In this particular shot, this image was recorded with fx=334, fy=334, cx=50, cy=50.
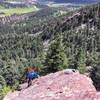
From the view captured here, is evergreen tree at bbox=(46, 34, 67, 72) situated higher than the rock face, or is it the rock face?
the rock face

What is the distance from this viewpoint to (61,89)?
1332 inches

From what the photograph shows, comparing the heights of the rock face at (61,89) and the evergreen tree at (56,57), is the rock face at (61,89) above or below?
above

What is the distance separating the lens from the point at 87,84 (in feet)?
116

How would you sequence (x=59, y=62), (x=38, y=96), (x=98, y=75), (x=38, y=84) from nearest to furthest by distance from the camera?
(x=38, y=96) < (x=38, y=84) < (x=59, y=62) < (x=98, y=75)

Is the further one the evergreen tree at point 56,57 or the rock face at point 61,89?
the evergreen tree at point 56,57

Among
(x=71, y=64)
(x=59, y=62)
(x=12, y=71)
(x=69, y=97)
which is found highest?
(x=69, y=97)

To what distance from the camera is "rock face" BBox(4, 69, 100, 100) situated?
3091 centimetres

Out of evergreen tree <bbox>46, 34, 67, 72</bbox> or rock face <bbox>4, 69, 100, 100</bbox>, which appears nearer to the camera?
rock face <bbox>4, 69, 100, 100</bbox>

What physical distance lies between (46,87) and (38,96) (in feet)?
8.26

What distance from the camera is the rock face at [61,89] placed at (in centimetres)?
3091

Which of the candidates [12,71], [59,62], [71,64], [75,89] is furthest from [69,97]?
[12,71]

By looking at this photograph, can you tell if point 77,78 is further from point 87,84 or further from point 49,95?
point 49,95

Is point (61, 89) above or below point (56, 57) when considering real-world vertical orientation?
above

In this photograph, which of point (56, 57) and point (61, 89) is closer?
point (61, 89)
